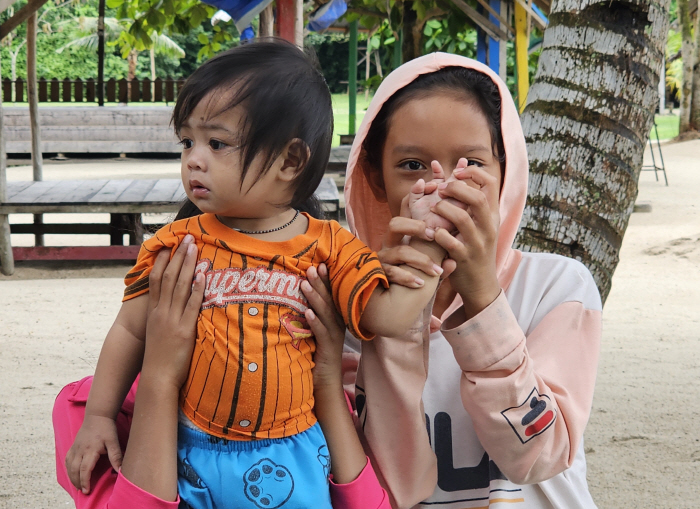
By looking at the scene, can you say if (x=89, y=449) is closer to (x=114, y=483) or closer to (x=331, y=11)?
(x=114, y=483)

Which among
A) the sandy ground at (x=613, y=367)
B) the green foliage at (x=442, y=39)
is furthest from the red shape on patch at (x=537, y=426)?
the green foliage at (x=442, y=39)

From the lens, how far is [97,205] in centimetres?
648

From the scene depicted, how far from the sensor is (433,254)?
1.36 meters

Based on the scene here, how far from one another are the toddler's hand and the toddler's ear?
0.56 meters

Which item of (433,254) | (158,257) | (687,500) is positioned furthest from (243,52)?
(687,500)

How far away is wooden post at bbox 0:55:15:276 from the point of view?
6527 mm

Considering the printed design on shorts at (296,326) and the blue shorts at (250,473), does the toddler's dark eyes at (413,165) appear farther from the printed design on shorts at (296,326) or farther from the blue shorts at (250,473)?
the blue shorts at (250,473)

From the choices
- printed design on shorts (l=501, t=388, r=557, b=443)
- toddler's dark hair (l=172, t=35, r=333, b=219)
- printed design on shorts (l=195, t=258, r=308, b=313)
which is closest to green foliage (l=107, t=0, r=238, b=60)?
toddler's dark hair (l=172, t=35, r=333, b=219)

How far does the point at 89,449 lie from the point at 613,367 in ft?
13.5

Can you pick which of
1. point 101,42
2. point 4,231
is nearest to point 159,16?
point 4,231

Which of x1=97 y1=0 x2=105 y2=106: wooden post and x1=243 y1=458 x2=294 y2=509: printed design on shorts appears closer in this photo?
x1=243 y1=458 x2=294 y2=509: printed design on shorts

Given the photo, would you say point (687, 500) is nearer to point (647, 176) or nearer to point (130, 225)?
point (130, 225)

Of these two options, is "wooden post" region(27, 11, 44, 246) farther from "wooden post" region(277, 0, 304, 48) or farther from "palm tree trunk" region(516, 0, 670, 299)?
"palm tree trunk" region(516, 0, 670, 299)

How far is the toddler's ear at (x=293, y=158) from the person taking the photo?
4.75 ft
